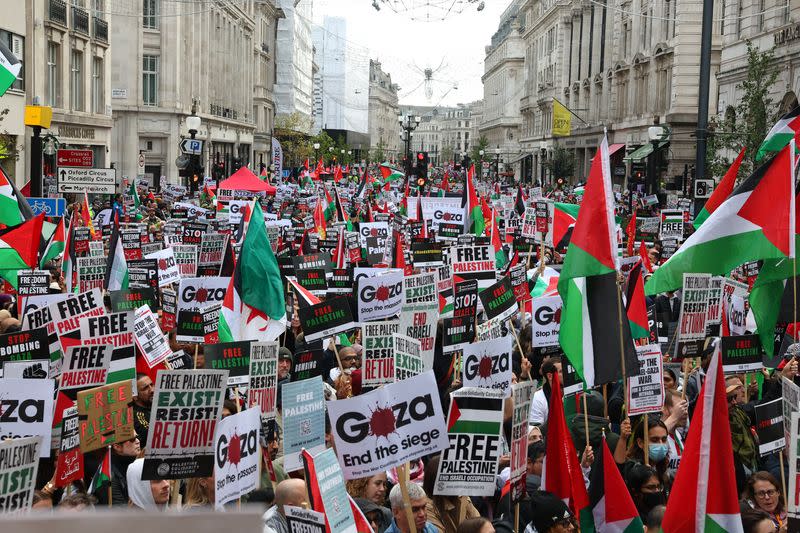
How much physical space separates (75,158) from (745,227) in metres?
16.7

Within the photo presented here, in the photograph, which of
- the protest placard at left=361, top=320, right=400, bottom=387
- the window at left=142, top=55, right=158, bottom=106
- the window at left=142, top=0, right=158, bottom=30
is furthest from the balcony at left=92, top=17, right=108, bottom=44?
the protest placard at left=361, top=320, right=400, bottom=387

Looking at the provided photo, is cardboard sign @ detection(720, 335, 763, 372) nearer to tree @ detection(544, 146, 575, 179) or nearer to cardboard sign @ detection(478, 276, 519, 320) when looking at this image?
cardboard sign @ detection(478, 276, 519, 320)

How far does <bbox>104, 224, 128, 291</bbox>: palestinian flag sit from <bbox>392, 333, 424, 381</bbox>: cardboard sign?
6602 millimetres

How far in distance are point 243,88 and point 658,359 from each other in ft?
231

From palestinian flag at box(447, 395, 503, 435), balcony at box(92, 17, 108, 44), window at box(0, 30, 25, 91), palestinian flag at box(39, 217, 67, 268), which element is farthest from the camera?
balcony at box(92, 17, 108, 44)

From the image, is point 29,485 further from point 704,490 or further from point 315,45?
point 315,45

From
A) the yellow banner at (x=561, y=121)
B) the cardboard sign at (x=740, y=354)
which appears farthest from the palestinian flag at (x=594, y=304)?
the yellow banner at (x=561, y=121)

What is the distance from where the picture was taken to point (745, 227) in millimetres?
8445

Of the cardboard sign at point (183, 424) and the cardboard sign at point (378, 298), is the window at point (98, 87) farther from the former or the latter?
the cardboard sign at point (183, 424)

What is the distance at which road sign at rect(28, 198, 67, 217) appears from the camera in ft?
64.5

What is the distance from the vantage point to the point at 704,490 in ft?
18.6

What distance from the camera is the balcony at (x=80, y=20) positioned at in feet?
131

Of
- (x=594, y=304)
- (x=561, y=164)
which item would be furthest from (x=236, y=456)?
(x=561, y=164)

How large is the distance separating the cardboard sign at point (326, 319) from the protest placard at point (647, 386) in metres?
3.17
